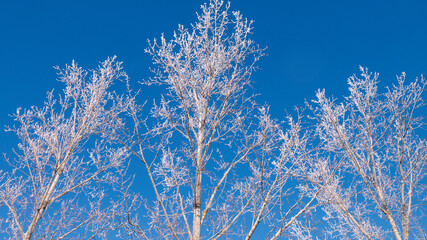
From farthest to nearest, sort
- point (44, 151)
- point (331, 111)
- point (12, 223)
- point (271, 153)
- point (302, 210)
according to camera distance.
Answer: point (12, 223) → point (44, 151) → point (331, 111) → point (271, 153) → point (302, 210)

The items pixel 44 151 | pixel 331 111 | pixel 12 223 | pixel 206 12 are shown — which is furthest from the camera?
pixel 12 223

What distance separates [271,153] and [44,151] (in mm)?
4526

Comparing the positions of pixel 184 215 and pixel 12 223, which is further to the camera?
pixel 12 223

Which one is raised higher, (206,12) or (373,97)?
(206,12)

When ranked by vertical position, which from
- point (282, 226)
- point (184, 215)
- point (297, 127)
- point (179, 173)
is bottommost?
point (282, 226)

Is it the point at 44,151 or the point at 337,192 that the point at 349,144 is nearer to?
the point at 337,192

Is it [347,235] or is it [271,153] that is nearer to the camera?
[271,153]

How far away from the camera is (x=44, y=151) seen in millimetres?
7188

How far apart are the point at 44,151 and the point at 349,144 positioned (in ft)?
19.2

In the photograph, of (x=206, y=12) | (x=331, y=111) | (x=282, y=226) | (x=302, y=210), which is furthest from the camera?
(x=331, y=111)

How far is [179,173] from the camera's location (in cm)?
550

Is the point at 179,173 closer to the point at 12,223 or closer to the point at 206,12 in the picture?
the point at 206,12

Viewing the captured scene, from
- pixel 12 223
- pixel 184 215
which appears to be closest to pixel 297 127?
pixel 184 215

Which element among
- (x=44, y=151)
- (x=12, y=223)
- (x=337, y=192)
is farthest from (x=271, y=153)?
(x=12, y=223)
